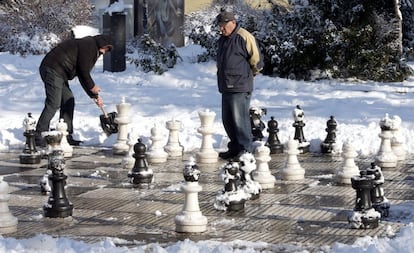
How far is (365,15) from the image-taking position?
1827cm

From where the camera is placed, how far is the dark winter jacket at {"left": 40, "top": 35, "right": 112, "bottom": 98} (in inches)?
402

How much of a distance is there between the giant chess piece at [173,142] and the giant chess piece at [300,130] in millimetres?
1300

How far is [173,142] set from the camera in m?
9.66

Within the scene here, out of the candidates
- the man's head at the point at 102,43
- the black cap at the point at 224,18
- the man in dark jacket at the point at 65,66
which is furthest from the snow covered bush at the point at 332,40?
the black cap at the point at 224,18

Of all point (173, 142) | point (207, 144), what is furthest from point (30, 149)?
point (207, 144)

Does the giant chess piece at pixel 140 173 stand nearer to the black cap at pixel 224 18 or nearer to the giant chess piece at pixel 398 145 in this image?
the black cap at pixel 224 18

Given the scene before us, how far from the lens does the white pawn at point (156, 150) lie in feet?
30.1

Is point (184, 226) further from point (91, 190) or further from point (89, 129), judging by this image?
point (89, 129)

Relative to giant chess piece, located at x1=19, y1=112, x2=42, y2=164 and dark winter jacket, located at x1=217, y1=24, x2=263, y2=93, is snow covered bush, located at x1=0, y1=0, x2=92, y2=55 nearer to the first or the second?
giant chess piece, located at x1=19, y1=112, x2=42, y2=164

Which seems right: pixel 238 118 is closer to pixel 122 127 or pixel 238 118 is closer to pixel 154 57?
pixel 122 127

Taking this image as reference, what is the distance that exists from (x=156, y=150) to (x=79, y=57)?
174 centimetres

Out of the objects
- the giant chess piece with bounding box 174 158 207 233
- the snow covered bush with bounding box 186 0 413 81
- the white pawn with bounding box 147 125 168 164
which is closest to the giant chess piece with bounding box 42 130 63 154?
the white pawn with bounding box 147 125 168 164

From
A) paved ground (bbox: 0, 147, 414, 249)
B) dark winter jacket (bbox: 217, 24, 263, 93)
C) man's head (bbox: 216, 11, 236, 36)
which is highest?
man's head (bbox: 216, 11, 236, 36)

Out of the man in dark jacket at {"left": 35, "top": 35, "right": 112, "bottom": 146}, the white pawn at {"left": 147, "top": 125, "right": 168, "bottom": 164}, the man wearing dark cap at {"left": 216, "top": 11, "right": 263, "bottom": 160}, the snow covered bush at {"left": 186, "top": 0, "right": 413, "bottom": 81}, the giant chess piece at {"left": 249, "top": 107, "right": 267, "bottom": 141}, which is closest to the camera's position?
the man wearing dark cap at {"left": 216, "top": 11, "right": 263, "bottom": 160}
